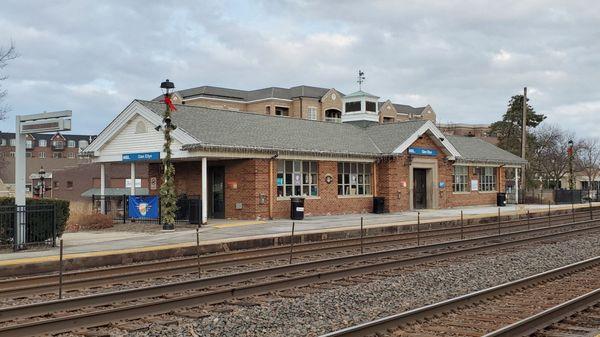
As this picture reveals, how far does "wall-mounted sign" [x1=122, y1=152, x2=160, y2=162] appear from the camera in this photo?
2739 centimetres

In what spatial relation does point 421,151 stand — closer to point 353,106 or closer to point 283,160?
point 353,106

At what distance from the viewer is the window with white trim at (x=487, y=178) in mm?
41219

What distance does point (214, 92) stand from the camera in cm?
8300

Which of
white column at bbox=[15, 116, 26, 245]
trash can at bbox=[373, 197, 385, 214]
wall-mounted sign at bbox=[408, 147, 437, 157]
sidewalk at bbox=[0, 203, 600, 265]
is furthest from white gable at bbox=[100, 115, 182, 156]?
wall-mounted sign at bbox=[408, 147, 437, 157]

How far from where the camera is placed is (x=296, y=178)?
29.4 meters

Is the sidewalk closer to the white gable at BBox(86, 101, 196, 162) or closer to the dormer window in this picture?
the white gable at BBox(86, 101, 196, 162)

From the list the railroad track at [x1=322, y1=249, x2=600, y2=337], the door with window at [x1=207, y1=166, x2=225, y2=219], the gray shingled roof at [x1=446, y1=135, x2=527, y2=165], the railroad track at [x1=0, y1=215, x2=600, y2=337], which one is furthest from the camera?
the gray shingled roof at [x1=446, y1=135, x2=527, y2=165]

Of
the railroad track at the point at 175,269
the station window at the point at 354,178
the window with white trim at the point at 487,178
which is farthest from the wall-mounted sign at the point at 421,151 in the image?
the railroad track at the point at 175,269

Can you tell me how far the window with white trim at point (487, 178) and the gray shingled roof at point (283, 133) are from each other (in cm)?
114

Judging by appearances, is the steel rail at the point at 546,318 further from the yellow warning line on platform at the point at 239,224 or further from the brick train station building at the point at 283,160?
the brick train station building at the point at 283,160

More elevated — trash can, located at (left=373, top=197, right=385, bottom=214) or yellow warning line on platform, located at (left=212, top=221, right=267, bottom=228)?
trash can, located at (left=373, top=197, right=385, bottom=214)

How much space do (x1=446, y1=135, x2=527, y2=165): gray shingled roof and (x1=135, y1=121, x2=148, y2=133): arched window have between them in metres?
19.1

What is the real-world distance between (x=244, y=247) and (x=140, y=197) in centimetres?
931

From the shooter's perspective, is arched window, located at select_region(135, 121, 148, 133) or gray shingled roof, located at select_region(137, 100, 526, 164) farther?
arched window, located at select_region(135, 121, 148, 133)
